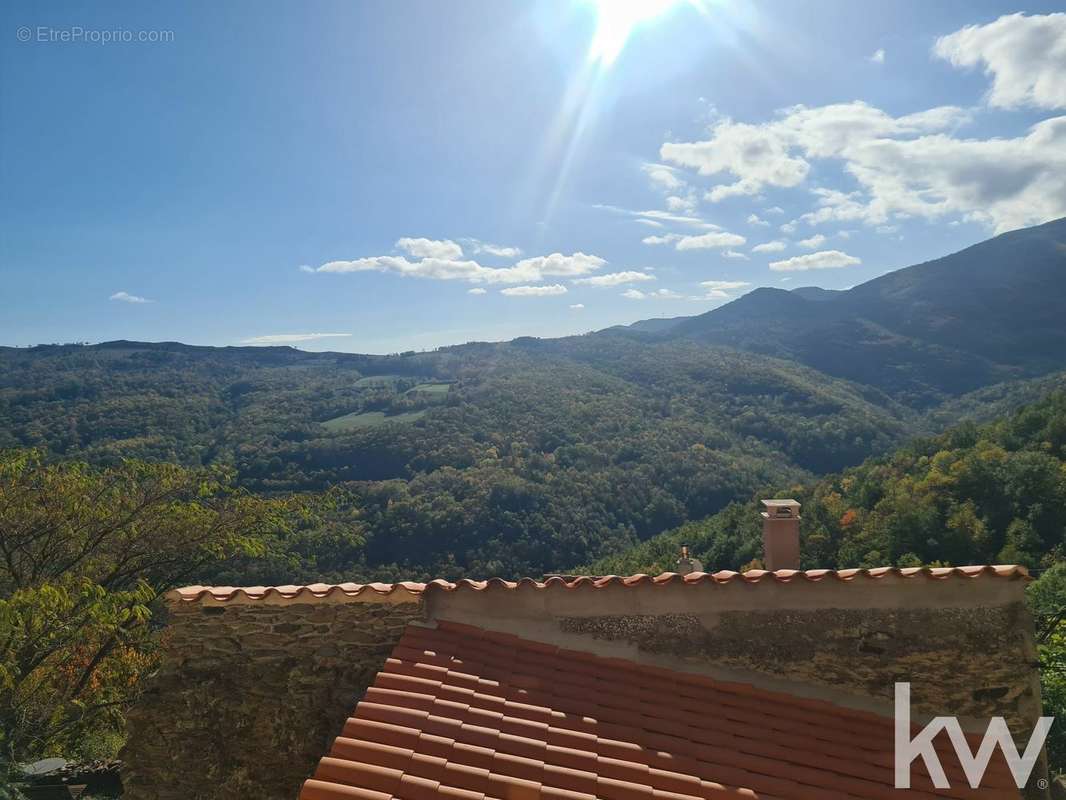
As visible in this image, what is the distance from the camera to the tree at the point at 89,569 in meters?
7.74

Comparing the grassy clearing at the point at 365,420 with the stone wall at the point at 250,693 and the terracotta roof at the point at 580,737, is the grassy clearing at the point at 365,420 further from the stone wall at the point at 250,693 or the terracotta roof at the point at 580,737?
the terracotta roof at the point at 580,737

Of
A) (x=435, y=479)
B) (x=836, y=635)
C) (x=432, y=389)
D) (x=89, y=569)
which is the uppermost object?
(x=836, y=635)

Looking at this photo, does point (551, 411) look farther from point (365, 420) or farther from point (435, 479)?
point (435, 479)

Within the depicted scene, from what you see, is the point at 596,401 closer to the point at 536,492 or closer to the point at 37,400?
the point at 536,492

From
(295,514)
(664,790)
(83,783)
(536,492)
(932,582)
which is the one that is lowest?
(536,492)

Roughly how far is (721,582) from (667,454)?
76291mm

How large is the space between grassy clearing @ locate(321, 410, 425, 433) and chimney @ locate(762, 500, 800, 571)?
73865 millimetres

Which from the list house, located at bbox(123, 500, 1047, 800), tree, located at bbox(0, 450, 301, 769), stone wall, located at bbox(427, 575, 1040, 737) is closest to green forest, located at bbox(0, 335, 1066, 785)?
tree, located at bbox(0, 450, 301, 769)

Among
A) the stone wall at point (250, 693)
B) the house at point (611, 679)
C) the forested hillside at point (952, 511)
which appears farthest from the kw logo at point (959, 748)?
the forested hillside at point (952, 511)

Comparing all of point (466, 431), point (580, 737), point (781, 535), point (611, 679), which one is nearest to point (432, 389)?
point (466, 431)

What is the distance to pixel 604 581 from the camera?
4125 mm

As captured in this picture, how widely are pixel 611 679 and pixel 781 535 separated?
231 cm

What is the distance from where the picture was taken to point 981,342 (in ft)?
417

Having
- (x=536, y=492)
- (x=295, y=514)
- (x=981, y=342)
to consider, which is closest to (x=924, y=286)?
(x=981, y=342)
